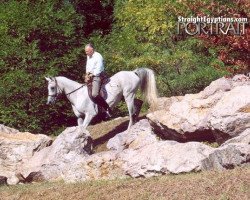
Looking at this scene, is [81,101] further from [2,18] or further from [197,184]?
[197,184]

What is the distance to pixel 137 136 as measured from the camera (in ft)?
58.0

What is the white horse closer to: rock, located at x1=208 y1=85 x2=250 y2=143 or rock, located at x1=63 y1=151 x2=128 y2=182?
rock, located at x1=63 y1=151 x2=128 y2=182

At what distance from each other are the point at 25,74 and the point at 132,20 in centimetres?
575

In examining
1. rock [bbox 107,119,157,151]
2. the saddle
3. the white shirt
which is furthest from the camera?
the saddle

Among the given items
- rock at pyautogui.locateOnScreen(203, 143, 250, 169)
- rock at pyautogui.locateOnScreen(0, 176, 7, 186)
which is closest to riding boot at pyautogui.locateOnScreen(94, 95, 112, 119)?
rock at pyautogui.locateOnScreen(0, 176, 7, 186)

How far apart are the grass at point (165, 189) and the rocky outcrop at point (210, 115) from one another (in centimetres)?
265

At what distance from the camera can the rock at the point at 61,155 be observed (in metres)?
16.8

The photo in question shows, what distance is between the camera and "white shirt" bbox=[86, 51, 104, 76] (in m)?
19.8

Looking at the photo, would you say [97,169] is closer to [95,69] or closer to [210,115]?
[210,115]

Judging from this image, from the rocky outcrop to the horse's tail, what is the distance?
354 centimetres

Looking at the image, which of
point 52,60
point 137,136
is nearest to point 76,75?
point 52,60

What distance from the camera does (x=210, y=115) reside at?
15.1 meters

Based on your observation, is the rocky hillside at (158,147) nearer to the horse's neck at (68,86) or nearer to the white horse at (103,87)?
the white horse at (103,87)

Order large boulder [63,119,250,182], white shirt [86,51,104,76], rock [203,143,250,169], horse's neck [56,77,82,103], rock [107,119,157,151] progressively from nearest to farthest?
rock [203,143,250,169] < large boulder [63,119,250,182] < rock [107,119,157,151] < white shirt [86,51,104,76] < horse's neck [56,77,82,103]
